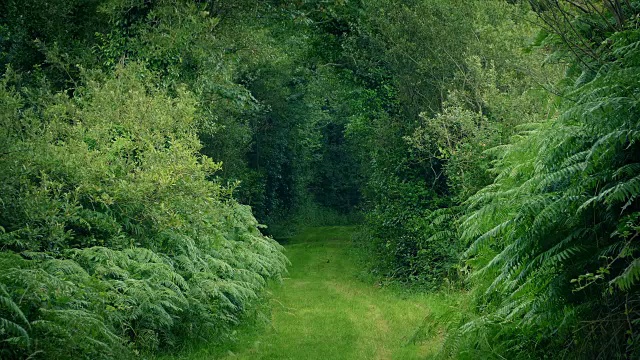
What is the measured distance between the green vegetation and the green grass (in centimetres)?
8

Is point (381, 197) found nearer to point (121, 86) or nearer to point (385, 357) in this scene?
point (121, 86)

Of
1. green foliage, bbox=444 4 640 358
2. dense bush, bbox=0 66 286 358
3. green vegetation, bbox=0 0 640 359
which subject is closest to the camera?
green foliage, bbox=444 4 640 358

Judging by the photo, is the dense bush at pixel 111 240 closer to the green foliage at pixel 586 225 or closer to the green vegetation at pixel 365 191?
the green vegetation at pixel 365 191

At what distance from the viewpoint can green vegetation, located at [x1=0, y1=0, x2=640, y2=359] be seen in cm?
786

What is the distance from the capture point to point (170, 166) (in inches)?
504

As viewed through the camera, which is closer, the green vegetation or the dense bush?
the green vegetation

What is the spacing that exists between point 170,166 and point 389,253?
8.75 m

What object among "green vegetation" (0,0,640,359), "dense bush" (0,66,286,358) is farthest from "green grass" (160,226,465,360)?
"dense bush" (0,66,286,358)

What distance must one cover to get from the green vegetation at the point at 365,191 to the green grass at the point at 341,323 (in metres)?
0.08

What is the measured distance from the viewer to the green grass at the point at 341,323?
38.7ft

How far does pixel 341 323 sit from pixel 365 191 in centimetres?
1313

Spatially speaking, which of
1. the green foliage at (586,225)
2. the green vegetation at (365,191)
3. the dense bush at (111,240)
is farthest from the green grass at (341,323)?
the green foliage at (586,225)

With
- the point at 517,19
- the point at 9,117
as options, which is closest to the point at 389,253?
the point at 517,19

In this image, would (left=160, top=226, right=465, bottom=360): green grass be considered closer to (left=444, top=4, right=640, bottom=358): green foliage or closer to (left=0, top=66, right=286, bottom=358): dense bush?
(left=0, top=66, right=286, bottom=358): dense bush
